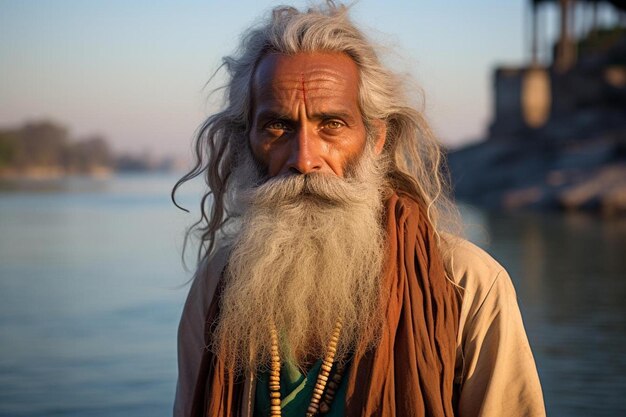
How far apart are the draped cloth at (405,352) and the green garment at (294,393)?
49 mm

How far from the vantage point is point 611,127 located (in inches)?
1318

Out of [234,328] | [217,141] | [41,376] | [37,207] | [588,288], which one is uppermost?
[217,141]

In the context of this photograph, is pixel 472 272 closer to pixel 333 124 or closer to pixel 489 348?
pixel 489 348

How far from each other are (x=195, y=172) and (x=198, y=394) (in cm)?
64

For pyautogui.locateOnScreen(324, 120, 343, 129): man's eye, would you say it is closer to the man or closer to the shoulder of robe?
the man

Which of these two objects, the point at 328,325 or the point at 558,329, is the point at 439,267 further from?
the point at 558,329

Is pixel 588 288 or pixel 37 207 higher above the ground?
pixel 588 288

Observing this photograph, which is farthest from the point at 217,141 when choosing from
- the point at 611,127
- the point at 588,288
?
the point at 611,127

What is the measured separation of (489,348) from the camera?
2223 millimetres

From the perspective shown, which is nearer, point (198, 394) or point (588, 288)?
point (198, 394)

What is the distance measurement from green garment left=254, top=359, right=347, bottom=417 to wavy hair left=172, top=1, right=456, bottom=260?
430mm

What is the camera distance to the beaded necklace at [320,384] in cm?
226

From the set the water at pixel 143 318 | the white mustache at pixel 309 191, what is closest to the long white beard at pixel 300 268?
the white mustache at pixel 309 191

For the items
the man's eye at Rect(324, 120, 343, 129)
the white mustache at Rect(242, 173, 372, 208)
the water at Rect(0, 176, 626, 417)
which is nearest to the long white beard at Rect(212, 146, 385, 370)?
the white mustache at Rect(242, 173, 372, 208)
